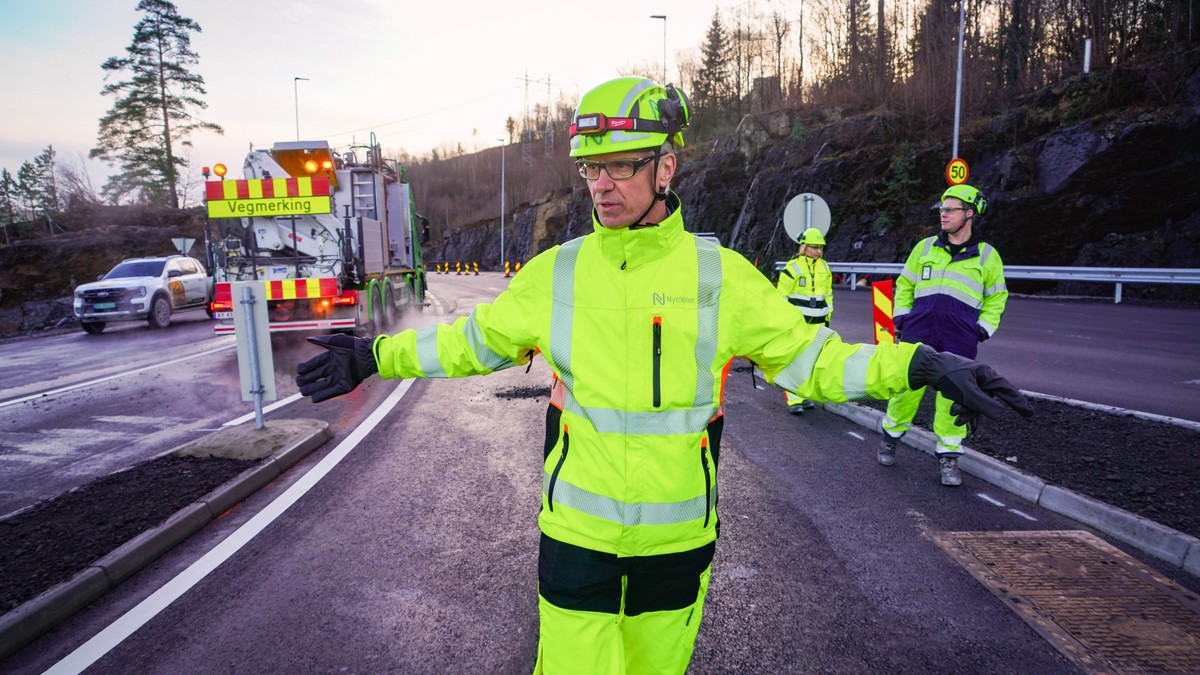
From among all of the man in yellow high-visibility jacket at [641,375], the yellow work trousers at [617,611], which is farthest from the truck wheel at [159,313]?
the yellow work trousers at [617,611]

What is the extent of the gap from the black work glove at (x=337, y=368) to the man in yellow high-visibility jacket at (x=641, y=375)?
432 mm

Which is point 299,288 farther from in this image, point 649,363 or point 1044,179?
point 1044,179

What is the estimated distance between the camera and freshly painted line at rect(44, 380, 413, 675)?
2.92 meters

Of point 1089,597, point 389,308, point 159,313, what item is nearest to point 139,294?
point 159,313

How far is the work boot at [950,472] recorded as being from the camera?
16.3 feet

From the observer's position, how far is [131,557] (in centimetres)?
370

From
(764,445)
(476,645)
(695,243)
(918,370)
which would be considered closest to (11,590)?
(476,645)

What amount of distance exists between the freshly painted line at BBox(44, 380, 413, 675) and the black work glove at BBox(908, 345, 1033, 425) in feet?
11.6

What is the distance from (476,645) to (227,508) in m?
2.69

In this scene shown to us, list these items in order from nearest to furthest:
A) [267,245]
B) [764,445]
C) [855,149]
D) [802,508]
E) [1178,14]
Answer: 1. [802,508]
2. [764,445]
3. [267,245]
4. [1178,14]
5. [855,149]

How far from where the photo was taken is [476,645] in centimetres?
295

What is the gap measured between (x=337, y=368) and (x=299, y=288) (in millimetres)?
10112

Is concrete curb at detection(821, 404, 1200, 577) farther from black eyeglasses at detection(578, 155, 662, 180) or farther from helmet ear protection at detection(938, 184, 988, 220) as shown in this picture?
black eyeglasses at detection(578, 155, 662, 180)

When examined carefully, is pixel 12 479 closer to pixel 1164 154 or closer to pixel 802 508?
pixel 802 508
